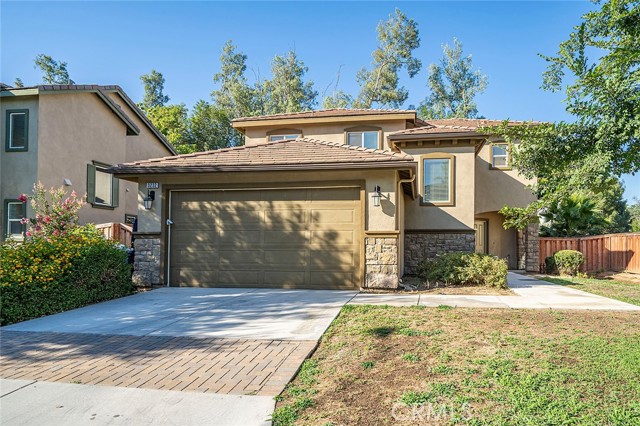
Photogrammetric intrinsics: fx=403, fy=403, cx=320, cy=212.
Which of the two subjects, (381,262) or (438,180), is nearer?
(381,262)

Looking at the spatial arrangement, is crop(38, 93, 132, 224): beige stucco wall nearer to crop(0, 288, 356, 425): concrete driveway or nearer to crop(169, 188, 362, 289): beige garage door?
crop(169, 188, 362, 289): beige garage door

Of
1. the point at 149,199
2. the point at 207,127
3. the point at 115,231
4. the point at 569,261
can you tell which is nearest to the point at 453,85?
the point at 207,127

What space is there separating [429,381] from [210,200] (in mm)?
7497

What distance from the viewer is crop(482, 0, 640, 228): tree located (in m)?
4.59

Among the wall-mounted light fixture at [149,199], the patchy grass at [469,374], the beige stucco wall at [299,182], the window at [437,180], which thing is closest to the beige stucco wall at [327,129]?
the window at [437,180]

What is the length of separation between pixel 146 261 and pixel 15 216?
6741 mm

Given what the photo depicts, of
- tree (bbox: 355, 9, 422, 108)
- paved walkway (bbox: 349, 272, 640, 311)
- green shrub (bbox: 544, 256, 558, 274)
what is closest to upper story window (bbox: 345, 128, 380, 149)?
green shrub (bbox: 544, 256, 558, 274)

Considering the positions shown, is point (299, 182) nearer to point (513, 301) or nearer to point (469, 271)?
point (469, 271)

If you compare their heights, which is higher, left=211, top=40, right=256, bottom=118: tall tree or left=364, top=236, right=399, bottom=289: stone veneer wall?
left=211, top=40, right=256, bottom=118: tall tree

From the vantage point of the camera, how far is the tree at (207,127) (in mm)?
27500

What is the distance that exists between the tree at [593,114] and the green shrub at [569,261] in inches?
446

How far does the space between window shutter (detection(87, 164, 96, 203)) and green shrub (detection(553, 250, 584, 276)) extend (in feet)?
57.5

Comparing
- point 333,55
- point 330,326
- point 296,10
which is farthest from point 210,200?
point 333,55

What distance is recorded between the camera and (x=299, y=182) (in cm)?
966
